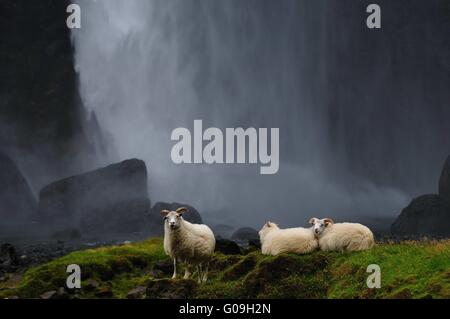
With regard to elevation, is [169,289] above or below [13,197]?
above

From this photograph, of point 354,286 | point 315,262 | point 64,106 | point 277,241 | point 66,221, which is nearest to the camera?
point 354,286

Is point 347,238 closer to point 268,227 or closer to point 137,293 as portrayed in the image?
point 268,227

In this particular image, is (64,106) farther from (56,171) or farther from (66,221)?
(66,221)

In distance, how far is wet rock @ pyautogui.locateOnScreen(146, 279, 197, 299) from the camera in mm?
17688

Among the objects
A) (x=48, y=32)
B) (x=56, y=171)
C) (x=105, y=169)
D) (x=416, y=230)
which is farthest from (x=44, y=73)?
(x=416, y=230)

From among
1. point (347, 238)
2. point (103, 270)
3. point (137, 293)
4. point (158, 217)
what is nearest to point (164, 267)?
point (103, 270)

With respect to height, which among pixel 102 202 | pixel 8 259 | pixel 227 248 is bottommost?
pixel 102 202

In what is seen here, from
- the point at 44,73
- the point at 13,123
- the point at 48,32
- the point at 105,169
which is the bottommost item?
the point at 105,169

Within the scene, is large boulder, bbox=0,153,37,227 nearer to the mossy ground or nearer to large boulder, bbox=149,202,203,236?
large boulder, bbox=149,202,203,236

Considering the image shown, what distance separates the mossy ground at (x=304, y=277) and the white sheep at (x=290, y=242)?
641mm

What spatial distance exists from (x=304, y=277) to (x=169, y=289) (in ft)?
13.8

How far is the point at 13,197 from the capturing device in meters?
136
